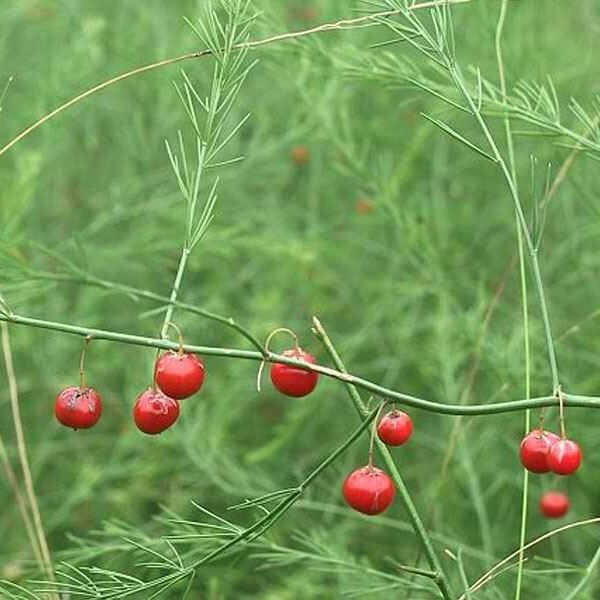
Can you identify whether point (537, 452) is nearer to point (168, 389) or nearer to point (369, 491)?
point (369, 491)

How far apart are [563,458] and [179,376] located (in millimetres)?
304

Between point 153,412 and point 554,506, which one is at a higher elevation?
point 153,412

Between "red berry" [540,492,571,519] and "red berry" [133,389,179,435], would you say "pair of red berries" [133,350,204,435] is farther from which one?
"red berry" [540,492,571,519]

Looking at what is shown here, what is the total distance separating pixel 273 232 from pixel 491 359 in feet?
2.25

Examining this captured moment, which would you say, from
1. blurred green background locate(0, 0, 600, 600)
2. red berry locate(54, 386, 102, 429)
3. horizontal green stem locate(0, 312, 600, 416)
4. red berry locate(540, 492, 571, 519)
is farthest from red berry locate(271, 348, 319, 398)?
blurred green background locate(0, 0, 600, 600)

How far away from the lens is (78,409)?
0.99 metres

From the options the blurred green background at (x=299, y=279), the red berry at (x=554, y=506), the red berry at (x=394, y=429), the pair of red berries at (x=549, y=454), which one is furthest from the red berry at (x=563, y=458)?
the blurred green background at (x=299, y=279)

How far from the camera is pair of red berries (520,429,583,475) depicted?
0.98 m

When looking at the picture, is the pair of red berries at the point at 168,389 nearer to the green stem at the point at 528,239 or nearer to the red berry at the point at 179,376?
the red berry at the point at 179,376

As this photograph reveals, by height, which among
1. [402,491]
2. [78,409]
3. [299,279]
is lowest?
[299,279]

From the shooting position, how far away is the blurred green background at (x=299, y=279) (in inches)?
75.4

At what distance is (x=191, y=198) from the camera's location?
1.03 meters

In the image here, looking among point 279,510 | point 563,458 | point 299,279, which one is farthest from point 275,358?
point 299,279

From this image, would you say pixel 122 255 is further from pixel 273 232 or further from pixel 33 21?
pixel 33 21
